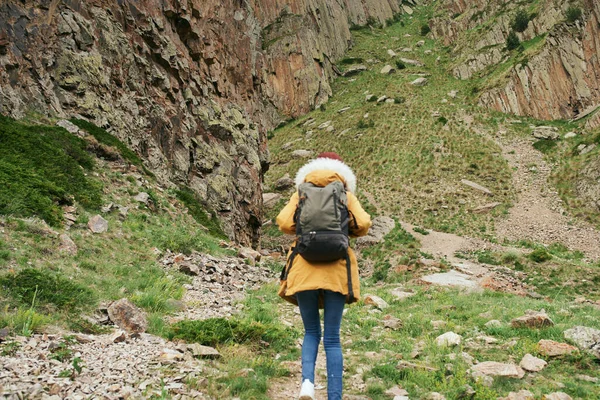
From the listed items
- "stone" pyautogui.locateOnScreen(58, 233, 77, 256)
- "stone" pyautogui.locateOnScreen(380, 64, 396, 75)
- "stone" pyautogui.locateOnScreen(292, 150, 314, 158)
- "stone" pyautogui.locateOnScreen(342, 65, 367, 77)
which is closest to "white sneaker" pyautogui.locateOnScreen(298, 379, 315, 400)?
"stone" pyautogui.locateOnScreen(58, 233, 77, 256)

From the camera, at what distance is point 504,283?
61.4 ft

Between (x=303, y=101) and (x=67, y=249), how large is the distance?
58075mm

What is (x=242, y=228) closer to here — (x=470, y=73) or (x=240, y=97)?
(x=240, y=97)

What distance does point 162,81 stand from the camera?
21.4 meters

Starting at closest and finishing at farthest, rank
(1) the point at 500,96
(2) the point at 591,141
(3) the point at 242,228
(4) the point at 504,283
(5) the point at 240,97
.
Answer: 1. (4) the point at 504,283
2. (3) the point at 242,228
3. (5) the point at 240,97
4. (2) the point at 591,141
5. (1) the point at 500,96

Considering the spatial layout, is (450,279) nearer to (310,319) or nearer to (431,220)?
(431,220)

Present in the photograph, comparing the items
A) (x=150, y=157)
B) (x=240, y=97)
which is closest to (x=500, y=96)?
Answer: (x=240, y=97)

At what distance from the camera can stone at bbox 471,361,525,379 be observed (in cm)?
504

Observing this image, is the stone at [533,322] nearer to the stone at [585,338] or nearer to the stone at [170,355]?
the stone at [585,338]

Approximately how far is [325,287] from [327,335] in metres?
0.52

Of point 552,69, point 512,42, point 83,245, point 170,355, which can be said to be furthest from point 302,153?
point 170,355

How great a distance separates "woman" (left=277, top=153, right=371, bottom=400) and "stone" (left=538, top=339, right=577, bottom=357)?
3.56 meters

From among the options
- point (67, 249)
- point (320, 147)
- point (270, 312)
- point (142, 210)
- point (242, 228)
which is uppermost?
point (320, 147)

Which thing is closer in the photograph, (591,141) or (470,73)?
(591,141)
